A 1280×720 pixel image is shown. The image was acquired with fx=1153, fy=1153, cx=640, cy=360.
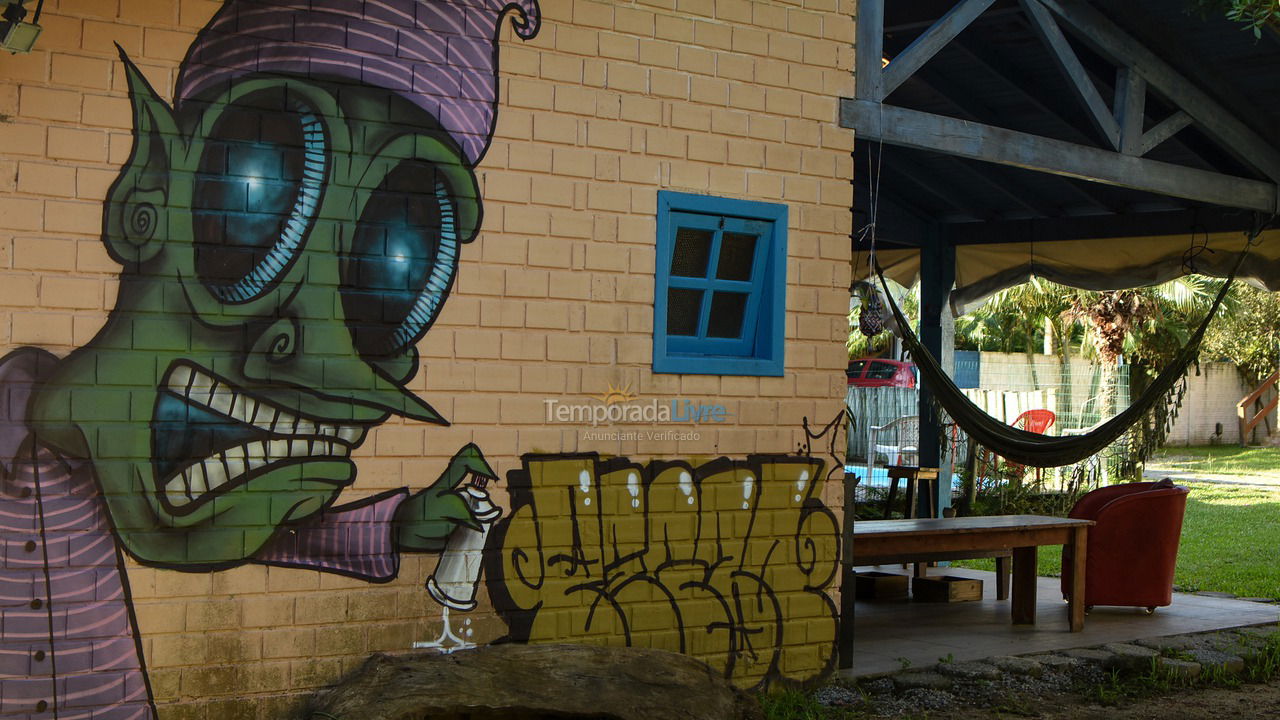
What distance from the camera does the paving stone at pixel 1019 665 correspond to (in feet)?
19.5

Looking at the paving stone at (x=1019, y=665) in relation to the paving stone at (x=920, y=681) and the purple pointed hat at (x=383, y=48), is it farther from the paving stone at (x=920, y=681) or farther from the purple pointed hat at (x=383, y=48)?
the purple pointed hat at (x=383, y=48)

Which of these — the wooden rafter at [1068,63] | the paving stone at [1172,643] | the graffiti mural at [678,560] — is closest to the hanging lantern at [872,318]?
the wooden rafter at [1068,63]

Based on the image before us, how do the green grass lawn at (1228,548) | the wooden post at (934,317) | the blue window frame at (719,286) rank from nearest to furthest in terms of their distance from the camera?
the blue window frame at (719,286), the green grass lawn at (1228,548), the wooden post at (934,317)

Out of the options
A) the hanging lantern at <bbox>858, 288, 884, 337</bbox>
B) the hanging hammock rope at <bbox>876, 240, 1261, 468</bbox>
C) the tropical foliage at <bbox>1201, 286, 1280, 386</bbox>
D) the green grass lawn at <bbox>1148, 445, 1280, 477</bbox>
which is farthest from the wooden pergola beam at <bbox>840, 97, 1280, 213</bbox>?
the tropical foliage at <bbox>1201, 286, 1280, 386</bbox>

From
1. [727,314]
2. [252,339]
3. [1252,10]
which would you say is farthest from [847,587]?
[1252,10]

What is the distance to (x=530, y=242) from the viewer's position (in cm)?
488

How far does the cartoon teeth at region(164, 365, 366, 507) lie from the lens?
13.9ft

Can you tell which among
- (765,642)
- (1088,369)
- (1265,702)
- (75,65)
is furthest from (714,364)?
(1088,369)

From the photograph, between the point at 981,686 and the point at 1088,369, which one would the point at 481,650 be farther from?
the point at 1088,369

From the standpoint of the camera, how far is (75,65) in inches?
161

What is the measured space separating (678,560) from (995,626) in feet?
9.56

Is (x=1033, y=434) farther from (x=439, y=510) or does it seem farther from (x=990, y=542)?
(x=439, y=510)

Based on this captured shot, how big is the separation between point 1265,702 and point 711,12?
4.33 m

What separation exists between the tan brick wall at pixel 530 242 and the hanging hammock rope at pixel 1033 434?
2.00m
